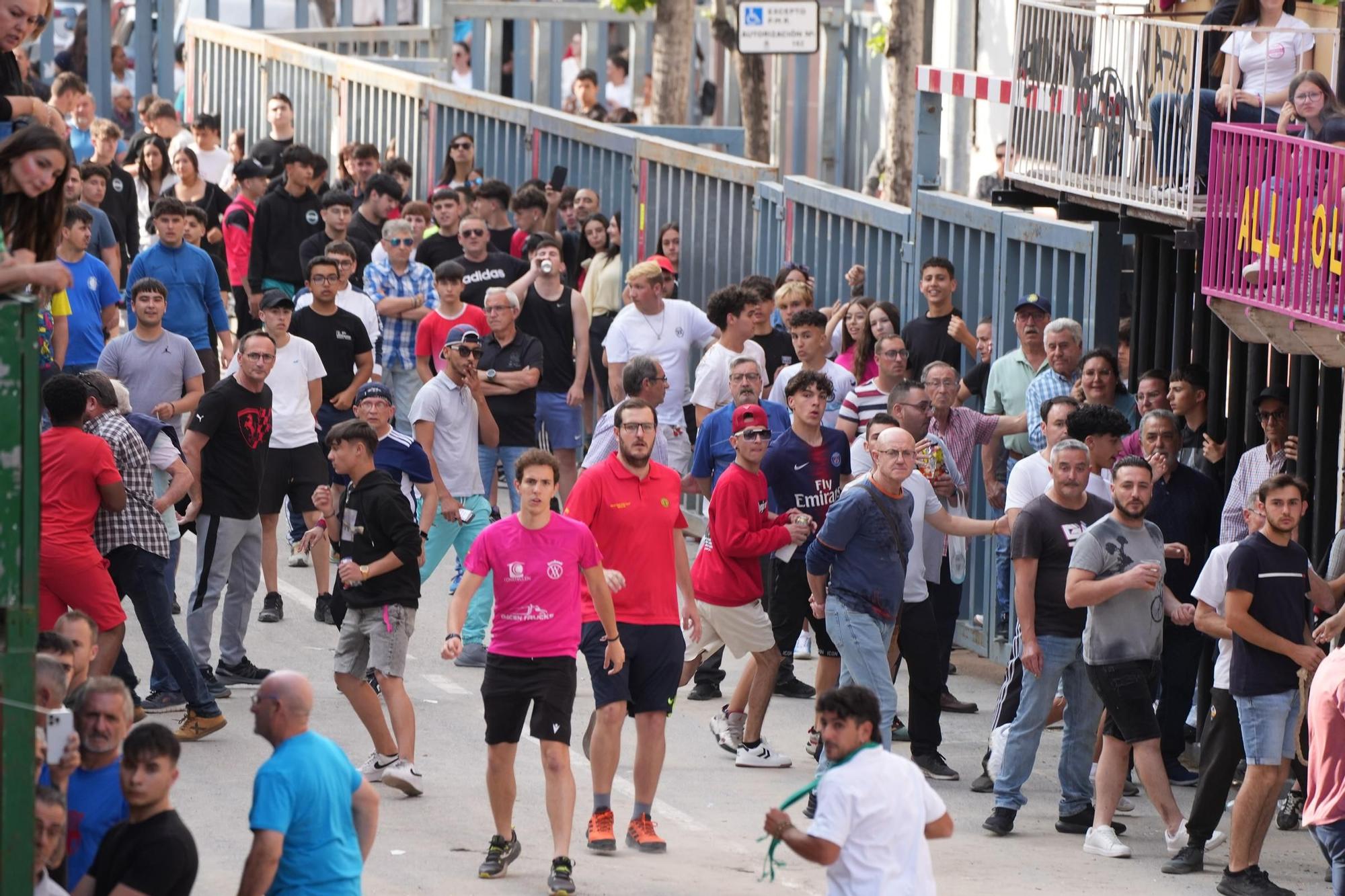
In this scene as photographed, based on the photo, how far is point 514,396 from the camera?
1411 centimetres

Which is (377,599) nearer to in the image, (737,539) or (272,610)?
(737,539)

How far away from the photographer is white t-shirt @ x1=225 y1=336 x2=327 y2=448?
1310 cm

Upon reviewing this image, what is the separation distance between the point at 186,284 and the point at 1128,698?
306 inches

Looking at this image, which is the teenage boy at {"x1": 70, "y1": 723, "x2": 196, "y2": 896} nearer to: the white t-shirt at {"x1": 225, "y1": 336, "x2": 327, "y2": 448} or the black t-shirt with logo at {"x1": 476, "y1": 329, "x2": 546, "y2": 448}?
the white t-shirt at {"x1": 225, "y1": 336, "x2": 327, "y2": 448}

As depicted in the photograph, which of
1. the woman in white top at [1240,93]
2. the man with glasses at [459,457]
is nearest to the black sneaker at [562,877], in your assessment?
the man with glasses at [459,457]

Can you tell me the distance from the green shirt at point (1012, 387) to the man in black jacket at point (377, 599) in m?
3.87

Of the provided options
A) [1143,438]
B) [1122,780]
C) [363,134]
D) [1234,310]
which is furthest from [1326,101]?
[363,134]

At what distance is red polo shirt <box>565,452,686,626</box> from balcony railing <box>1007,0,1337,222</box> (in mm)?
3696

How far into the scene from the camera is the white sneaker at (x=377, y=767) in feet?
33.8

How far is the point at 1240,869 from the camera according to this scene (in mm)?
9266

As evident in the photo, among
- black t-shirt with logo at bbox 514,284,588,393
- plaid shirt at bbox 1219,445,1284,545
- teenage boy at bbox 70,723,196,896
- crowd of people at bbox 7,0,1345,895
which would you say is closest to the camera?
teenage boy at bbox 70,723,196,896

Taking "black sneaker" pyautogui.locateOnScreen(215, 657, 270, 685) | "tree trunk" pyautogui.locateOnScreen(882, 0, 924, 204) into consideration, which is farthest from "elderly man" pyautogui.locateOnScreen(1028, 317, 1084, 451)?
"tree trunk" pyautogui.locateOnScreen(882, 0, 924, 204)

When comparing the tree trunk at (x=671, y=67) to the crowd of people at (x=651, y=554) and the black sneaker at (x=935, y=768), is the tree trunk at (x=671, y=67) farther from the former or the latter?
the black sneaker at (x=935, y=768)

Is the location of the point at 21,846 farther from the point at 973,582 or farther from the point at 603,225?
the point at 603,225
